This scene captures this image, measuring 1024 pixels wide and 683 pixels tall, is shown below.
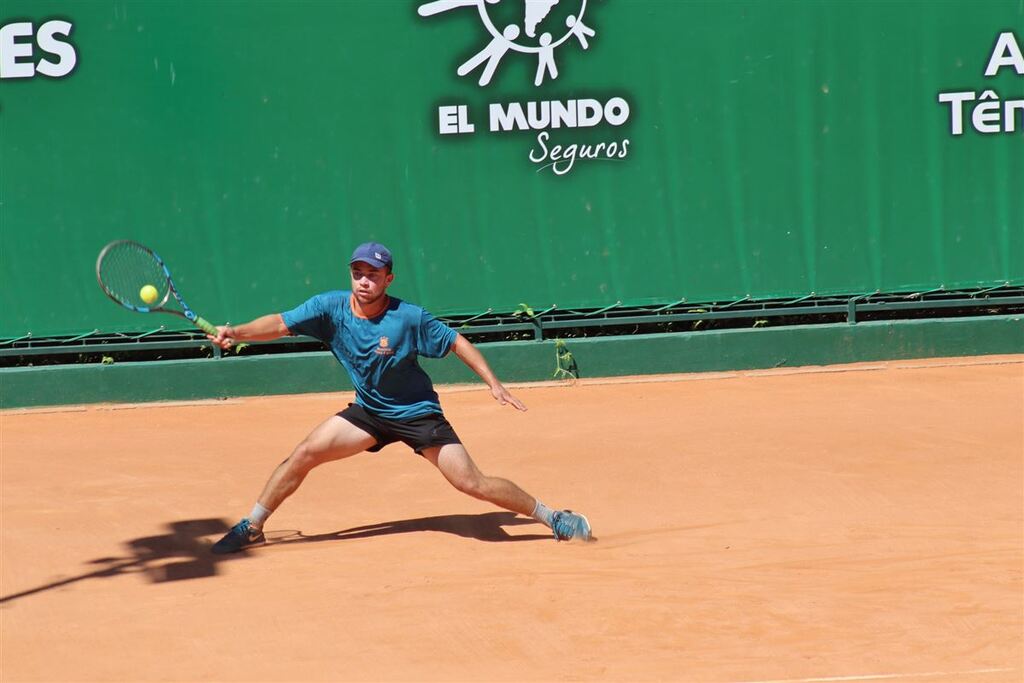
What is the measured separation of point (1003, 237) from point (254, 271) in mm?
7015

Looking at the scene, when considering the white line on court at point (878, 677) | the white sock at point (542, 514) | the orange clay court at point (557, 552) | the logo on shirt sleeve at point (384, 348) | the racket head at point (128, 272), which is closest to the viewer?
the white line on court at point (878, 677)

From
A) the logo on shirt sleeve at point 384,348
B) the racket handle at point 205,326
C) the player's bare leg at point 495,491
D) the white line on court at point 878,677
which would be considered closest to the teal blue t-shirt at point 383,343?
the logo on shirt sleeve at point 384,348

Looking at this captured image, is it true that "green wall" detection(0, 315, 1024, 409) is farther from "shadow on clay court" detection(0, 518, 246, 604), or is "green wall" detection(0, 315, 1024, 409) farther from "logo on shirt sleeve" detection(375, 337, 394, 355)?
"logo on shirt sleeve" detection(375, 337, 394, 355)

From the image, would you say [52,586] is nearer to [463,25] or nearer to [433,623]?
[433,623]

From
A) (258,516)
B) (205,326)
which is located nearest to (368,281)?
(205,326)

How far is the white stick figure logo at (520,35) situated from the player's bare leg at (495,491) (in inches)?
220

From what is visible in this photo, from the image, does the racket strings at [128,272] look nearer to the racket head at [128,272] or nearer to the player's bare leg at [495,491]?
the racket head at [128,272]

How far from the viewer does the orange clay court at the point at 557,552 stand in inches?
218

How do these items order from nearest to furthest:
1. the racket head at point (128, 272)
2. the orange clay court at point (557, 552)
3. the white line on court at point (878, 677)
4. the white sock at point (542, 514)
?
the white line on court at point (878, 677)
the orange clay court at point (557, 552)
the white sock at point (542, 514)
the racket head at point (128, 272)

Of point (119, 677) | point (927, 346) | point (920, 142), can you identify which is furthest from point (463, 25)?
point (119, 677)

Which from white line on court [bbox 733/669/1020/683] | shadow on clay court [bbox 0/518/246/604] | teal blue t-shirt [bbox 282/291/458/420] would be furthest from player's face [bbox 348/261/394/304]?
white line on court [bbox 733/669/1020/683]

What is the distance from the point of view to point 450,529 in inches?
290

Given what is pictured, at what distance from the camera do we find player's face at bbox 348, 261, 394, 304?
6676 millimetres

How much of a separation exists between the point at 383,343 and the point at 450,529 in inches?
49.3
